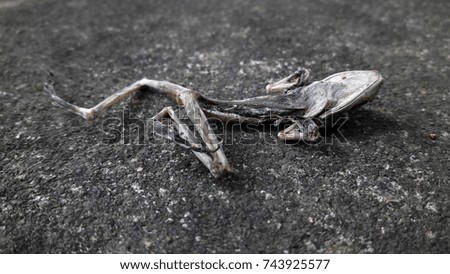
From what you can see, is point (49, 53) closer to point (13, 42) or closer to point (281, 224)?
point (13, 42)

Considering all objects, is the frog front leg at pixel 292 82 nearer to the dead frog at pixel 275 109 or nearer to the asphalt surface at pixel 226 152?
the dead frog at pixel 275 109

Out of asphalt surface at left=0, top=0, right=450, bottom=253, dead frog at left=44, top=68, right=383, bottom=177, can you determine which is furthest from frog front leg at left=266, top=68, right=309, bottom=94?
asphalt surface at left=0, top=0, right=450, bottom=253

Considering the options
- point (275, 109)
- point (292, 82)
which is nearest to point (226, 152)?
point (275, 109)

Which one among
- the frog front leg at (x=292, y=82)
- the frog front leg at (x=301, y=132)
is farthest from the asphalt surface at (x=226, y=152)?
the frog front leg at (x=292, y=82)

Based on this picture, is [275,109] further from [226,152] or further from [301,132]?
[226,152]

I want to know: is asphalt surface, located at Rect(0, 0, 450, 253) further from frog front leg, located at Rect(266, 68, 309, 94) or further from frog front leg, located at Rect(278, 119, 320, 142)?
frog front leg, located at Rect(266, 68, 309, 94)

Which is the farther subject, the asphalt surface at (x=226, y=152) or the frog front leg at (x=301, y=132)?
the frog front leg at (x=301, y=132)

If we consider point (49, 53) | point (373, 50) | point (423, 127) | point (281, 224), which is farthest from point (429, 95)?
point (49, 53)
